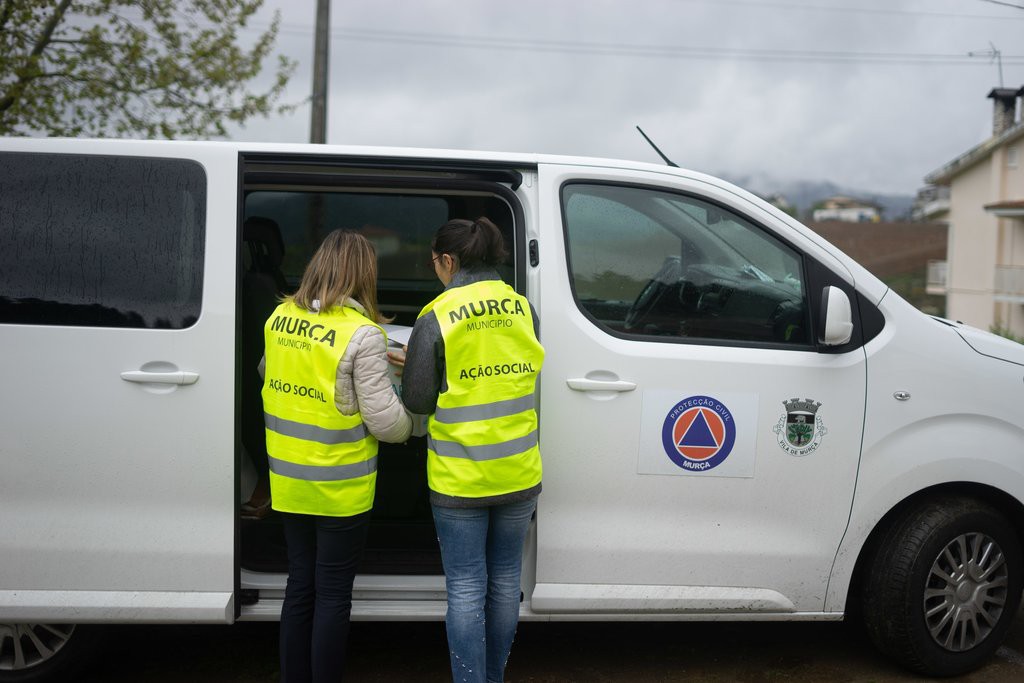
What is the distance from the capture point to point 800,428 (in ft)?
11.1

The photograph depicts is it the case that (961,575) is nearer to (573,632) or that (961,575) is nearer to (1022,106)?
(573,632)

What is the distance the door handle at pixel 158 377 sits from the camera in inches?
124

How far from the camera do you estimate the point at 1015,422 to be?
354 centimetres

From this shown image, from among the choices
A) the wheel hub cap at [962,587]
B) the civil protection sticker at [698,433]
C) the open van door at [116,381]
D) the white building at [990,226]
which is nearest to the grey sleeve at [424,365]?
the open van door at [116,381]

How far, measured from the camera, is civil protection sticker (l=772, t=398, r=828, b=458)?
3.38m

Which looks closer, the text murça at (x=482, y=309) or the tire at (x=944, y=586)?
the text murça at (x=482, y=309)

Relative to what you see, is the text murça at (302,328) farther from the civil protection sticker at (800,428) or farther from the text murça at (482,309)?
the civil protection sticker at (800,428)

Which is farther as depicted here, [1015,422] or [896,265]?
[896,265]

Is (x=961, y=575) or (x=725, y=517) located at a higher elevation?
(x=725, y=517)

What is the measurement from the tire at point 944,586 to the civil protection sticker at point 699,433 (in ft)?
2.58

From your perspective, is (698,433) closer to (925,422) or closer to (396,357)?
(925,422)

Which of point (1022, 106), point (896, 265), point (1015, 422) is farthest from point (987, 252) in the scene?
point (1015, 422)

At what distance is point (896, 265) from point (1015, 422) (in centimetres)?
6194

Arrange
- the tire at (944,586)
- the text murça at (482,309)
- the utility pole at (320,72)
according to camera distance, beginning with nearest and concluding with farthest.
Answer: the text murça at (482,309)
the tire at (944,586)
the utility pole at (320,72)
